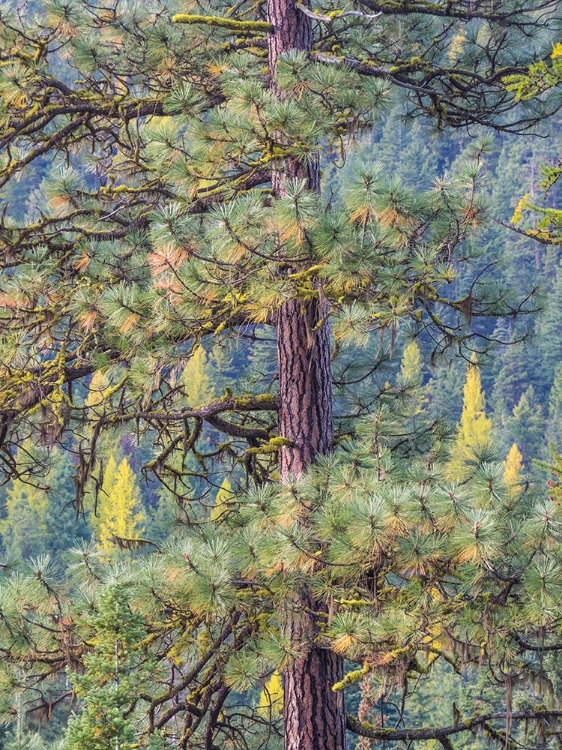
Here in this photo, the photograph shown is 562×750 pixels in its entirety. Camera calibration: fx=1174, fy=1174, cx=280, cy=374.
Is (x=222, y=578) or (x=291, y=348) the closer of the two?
(x=222, y=578)

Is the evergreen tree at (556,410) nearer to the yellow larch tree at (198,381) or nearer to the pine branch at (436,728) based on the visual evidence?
the yellow larch tree at (198,381)

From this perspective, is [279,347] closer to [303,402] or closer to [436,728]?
[303,402]

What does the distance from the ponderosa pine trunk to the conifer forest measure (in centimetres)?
1

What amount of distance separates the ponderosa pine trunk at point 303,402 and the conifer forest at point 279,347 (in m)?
0.01

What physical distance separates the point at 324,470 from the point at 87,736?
1708 mm

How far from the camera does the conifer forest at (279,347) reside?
5.04 meters

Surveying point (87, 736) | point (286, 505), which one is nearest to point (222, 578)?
point (286, 505)

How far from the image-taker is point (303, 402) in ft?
19.3

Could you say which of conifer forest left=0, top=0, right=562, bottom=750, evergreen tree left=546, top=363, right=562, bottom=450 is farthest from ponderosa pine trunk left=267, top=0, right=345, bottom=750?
evergreen tree left=546, top=363, right=562, bottom=450

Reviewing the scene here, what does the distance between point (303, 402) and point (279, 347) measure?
31 cm

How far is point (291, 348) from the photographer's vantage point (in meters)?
5.90

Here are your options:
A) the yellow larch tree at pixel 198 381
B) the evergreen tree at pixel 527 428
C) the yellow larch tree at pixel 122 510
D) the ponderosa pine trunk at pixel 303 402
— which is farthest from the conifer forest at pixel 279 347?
the evergreen tree at pixel 527 428

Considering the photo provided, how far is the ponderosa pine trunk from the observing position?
5637 millimetres

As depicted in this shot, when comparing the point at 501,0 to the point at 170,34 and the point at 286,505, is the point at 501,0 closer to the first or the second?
the point at 170,34
